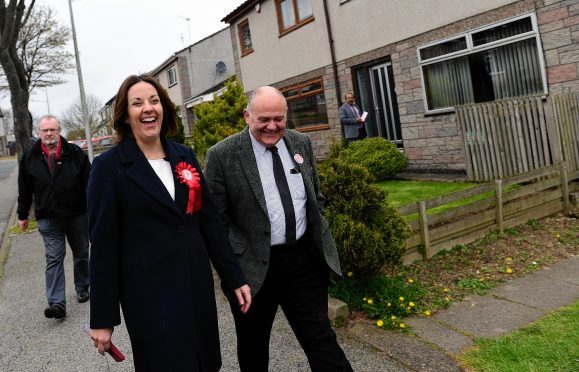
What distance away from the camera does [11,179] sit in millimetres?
24469

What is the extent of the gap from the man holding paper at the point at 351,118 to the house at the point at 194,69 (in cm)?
1789

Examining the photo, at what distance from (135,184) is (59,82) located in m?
36.6

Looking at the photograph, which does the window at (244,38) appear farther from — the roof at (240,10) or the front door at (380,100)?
the front door at (380,100)

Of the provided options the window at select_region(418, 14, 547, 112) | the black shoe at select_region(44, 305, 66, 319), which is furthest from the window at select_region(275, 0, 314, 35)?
the black shoe at select_region(44, 305, 66, 319)

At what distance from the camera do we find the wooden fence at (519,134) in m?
7.70

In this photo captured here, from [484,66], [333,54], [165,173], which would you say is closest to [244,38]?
[333,54]

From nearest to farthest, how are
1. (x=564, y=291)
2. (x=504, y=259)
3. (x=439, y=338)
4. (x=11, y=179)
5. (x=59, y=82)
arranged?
(x=439, y=338), (x=564, y=291), (x=504, y=259), (x=11, y=179), (x=59, y=82)

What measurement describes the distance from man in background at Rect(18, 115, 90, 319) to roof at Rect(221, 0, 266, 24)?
1228cm

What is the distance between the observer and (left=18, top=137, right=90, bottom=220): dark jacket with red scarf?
505cm

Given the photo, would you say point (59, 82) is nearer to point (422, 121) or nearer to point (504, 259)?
point (422, 121)

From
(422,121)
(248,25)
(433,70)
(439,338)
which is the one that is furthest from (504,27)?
(248,25)

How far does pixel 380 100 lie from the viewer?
12.3m

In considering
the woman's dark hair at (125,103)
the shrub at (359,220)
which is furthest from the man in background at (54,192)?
the woman's dark hair at (125,103)

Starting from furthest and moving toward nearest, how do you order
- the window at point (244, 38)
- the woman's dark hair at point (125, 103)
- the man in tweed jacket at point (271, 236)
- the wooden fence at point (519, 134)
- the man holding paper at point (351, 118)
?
the window at point (244, 38) < the man holding paper at point (351, 118) < the wooden fence at point (519, 134) < the man in tweed jacket at point (271, 236) < the woman's dark hair at point (125, 103)
